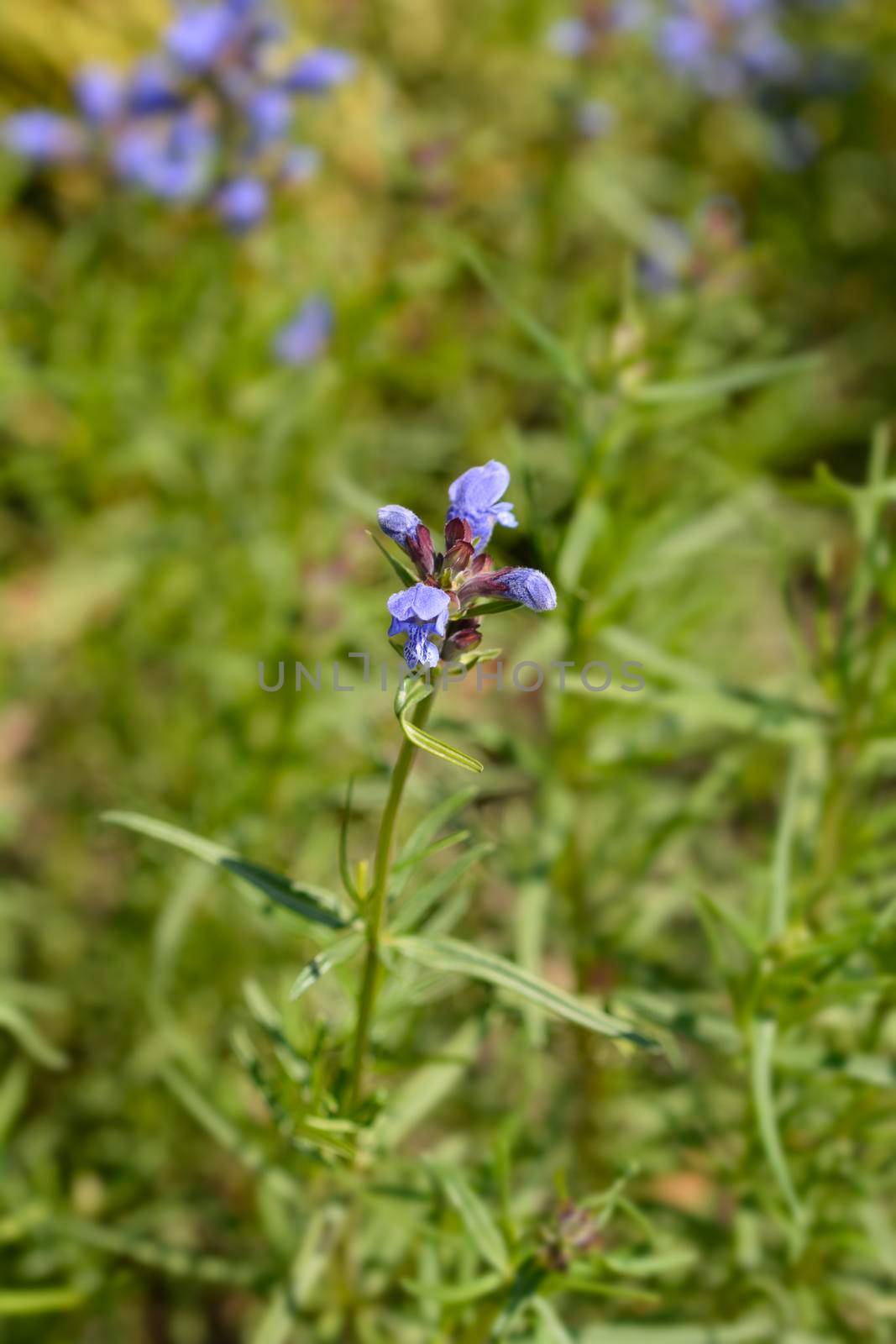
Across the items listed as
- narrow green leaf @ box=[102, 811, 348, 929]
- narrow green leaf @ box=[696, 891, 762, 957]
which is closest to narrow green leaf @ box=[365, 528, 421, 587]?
narrow green leaf @ box=[102, 811, 348, 929]

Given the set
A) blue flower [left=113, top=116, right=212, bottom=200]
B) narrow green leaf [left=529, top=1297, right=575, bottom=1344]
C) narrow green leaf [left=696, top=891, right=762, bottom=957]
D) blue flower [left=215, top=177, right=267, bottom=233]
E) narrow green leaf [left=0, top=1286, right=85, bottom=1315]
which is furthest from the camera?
blue flower [left=113, top=116, right=212, bottom=200]

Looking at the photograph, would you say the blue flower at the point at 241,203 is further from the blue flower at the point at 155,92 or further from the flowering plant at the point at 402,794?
the flowering plant at the point at 402,794

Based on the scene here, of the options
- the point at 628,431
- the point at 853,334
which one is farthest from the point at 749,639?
the point at 628,431

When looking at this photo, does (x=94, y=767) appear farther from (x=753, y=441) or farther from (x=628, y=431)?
(x=753, y=441)

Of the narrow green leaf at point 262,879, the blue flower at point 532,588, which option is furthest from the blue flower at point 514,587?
the narrow green leaf at point 262,879

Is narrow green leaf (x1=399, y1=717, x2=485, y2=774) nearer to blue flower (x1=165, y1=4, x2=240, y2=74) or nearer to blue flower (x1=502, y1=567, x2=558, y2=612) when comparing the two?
blue flower (x1=502, y1=567, x2=558, y2=612)

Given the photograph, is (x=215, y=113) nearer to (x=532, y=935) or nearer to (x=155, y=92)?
(x=155, y=92)

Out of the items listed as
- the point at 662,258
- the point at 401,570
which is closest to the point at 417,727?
the point at 401,570

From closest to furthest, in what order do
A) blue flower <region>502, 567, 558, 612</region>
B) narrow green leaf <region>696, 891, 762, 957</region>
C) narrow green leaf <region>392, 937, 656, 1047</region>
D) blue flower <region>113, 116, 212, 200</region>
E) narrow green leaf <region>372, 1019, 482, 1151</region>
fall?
blue flower <region>502, 567, 558, 612</region> → narrow green leaf <region>392, 937, 656, 1047</region> → narrow green leaf <region>696, 891, 762, 957</region> → narrow green leaf <region>372, 1019, 482, 1151</region> → blue flower <region>113, 116, 212, 200</region>
